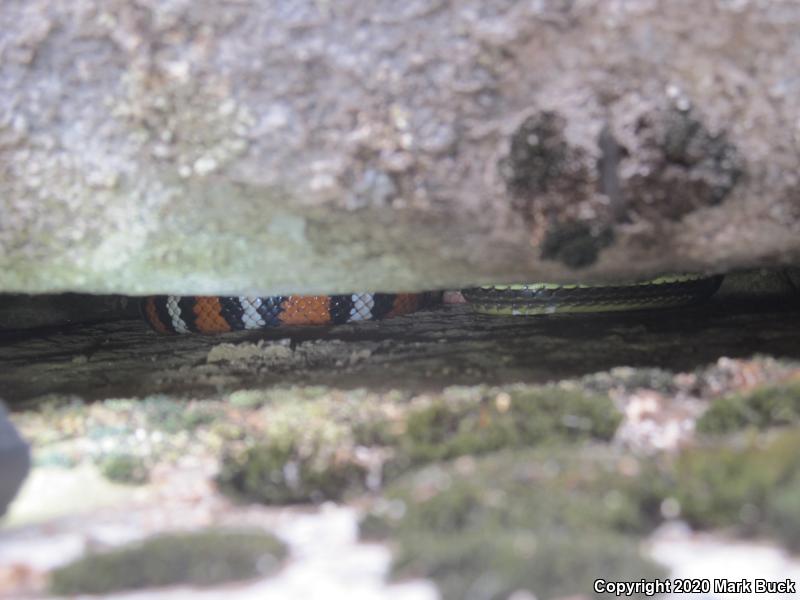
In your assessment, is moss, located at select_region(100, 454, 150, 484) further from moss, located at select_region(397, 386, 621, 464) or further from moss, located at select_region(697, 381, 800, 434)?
moss, located at select_region(697, 381, 800, 434)

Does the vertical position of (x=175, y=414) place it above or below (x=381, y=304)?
below

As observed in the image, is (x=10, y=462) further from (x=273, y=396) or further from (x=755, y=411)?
(x=755, y=411)

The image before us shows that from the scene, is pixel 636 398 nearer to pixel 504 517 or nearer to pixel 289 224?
pixel 504 517

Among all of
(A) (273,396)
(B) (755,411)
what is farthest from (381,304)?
(B) (755,411)

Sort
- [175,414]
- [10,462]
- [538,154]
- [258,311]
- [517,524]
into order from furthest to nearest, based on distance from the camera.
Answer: [258,311]
[175,414]
[538,154]
[10,462]
[517,524]

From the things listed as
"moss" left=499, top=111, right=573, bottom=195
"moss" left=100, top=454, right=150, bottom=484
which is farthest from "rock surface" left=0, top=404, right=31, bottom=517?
"moss" left=499, top=111, right=573, bottom=195

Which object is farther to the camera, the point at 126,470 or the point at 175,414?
the point at 175,414
